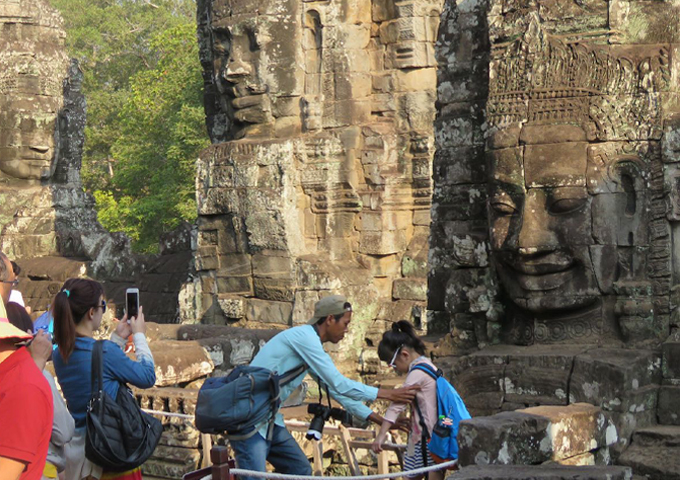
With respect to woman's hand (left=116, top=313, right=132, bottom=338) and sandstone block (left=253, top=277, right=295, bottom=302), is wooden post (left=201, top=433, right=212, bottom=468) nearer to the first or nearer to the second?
woman's hand (left=116, top=313, right=132, bottom=338)

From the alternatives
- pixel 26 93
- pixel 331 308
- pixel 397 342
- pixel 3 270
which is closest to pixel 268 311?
pixel 26 93

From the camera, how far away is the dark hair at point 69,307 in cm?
509

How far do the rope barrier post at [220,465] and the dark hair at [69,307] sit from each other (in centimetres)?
83

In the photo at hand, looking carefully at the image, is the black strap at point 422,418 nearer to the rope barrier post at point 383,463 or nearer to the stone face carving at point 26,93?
the rope barrier post at point 383,463

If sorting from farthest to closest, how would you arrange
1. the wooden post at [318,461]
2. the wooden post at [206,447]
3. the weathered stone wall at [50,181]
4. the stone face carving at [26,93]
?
the stone face carving at [26,93] → the weathered stone wall at [50,181] → the wooden post at [206,447] → the wooden post at [318,461]

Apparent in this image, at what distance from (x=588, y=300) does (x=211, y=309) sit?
29.7 feet

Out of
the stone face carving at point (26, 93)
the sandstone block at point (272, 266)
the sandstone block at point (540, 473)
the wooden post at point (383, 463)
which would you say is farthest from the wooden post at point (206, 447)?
the stone face carving at point (26, 93)

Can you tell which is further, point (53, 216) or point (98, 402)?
point (53, 216)

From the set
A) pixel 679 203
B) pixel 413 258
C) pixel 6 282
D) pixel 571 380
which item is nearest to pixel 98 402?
pixel 6 282

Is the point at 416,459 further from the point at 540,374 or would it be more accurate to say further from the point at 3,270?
the point at 3,270

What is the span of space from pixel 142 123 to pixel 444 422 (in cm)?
2790

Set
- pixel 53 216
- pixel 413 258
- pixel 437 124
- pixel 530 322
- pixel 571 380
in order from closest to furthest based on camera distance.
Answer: pixel 571 380
pixel 530 322
pixel 437 124
pixel 413 258
pixel 53 216

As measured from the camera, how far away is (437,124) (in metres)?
9.49

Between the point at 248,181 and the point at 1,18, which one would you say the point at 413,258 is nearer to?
the point at 248,181
